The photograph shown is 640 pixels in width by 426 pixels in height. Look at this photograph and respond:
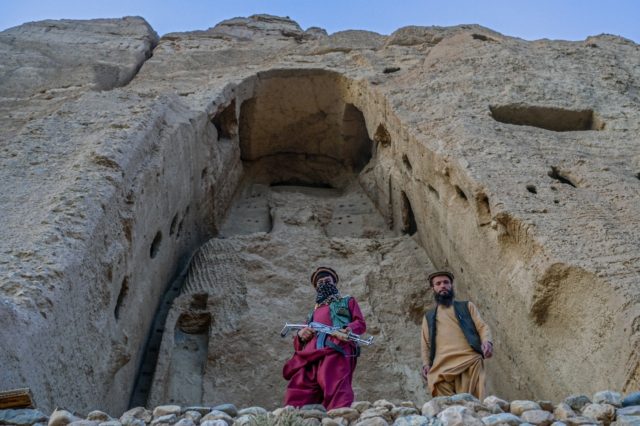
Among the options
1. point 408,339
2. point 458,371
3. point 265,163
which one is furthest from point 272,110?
point 458,371

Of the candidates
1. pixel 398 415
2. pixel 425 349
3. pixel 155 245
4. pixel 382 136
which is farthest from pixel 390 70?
pixel 398 415

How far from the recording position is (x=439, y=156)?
6340 mm

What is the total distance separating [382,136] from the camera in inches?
319

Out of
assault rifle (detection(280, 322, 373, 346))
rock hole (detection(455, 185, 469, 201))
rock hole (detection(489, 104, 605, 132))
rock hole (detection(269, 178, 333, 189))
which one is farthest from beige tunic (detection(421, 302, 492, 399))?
rock hole (detection(269, 178, 333, 189))

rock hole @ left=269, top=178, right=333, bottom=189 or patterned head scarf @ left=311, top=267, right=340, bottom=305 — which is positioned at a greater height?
rock hole @ left=269, top=178, right=333, bottom=189

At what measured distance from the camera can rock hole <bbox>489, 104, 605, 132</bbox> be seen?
23.4 ft

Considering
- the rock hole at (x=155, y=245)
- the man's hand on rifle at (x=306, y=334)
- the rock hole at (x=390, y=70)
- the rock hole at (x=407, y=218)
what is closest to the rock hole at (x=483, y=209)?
Answer: the man's hand on rifle at (x=306, y=334)

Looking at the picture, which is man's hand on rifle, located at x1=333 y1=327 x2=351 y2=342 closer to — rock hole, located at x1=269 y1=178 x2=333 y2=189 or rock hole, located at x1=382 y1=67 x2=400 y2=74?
rock hole, located at x1=382 y1=67 x2=400 y2=74

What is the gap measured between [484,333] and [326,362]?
0.85m

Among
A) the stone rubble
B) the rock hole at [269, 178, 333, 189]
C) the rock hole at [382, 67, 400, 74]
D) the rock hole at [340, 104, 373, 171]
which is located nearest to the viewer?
the stone rubble

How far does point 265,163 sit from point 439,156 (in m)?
3.58

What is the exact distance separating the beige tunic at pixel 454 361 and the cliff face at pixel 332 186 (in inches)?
25.0

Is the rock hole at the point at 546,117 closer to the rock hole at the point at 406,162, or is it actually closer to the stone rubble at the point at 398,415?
the rock hole at the point at 406,162

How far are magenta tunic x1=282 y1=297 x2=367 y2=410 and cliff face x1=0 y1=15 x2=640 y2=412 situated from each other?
1145mm
